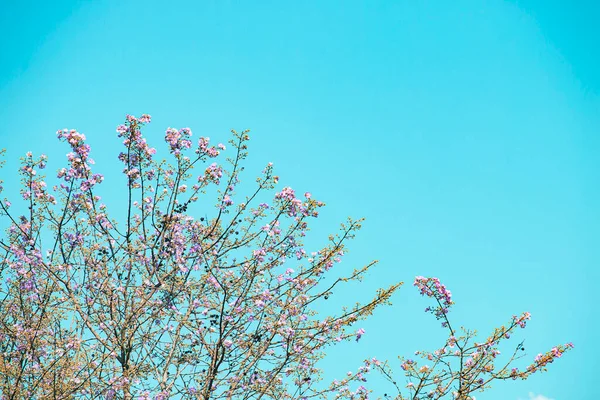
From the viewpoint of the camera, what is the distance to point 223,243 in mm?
8648

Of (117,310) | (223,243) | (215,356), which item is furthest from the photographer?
(223,243)

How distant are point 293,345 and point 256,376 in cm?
65

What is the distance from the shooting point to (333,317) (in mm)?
8070

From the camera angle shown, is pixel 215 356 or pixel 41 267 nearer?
pixel 215 356

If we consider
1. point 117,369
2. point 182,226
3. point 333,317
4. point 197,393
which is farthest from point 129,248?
point 333,317

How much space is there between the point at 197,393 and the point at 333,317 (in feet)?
6.76

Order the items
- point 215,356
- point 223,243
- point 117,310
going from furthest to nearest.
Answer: point 223,243 → point 117,310 → point 215,356

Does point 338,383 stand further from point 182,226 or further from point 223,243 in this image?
point 182,226

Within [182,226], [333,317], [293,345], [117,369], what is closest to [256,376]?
[293,345]

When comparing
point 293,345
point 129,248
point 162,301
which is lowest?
point 293,345

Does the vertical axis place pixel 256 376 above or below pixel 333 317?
below

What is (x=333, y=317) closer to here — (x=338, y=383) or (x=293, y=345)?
(x=293, y=345)

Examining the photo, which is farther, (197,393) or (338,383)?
(338,383)

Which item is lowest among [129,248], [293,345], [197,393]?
[197,393]
